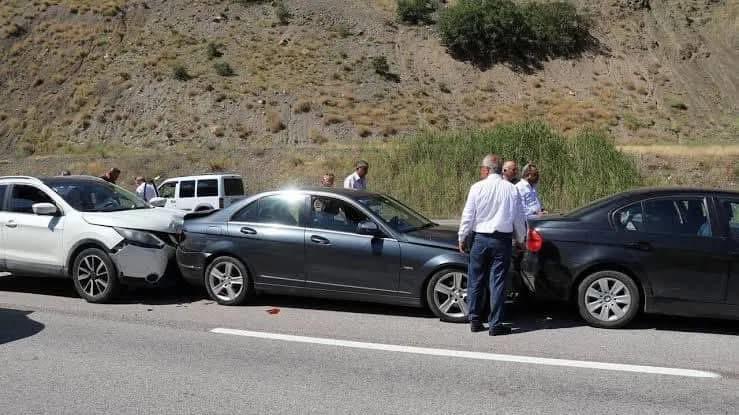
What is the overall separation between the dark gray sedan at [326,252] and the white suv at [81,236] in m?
0.42

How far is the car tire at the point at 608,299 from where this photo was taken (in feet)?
22.5

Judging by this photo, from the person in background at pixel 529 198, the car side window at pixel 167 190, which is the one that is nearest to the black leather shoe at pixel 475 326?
the person in background at pixel 529 198

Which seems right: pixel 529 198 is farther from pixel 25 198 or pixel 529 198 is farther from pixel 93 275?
pixel 25 198

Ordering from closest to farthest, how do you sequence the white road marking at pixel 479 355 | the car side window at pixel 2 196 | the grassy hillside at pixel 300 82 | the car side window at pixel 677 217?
the white road marking at pixel 479 355 < the car side window at pixel 677 217 < the car side window at pixel 2 196 < the grassy hillside at pixel 300 82

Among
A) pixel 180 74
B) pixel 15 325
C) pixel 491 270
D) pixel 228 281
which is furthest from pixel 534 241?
pixel 180 74

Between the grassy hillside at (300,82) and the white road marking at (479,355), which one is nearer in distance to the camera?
the white road marking at (479,355)

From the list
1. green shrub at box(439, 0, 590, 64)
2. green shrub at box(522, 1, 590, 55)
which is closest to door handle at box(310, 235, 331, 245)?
green shrub at box(439, 0, 590, 64)

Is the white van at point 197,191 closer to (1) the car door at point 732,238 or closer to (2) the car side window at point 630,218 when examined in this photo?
(2) the car side window at point 630,218

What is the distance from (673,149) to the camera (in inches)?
1340

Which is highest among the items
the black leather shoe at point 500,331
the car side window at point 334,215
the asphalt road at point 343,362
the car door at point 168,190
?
the car door at point 168,190

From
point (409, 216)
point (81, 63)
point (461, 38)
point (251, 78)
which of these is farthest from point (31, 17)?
point (409, 216)

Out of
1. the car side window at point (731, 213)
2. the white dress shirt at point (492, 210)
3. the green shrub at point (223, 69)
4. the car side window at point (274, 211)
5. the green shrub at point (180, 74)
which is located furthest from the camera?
the green shrub at point (223, 69)

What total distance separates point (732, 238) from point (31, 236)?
813cm

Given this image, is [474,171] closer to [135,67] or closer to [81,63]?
[135,67]
